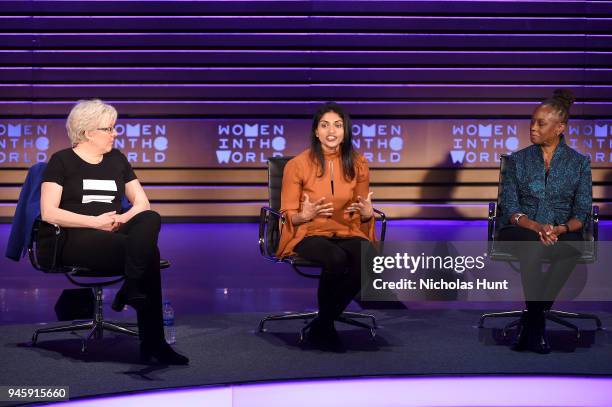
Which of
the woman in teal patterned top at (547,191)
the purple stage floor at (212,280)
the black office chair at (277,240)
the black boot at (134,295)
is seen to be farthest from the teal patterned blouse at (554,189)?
the black boot at (134,295)

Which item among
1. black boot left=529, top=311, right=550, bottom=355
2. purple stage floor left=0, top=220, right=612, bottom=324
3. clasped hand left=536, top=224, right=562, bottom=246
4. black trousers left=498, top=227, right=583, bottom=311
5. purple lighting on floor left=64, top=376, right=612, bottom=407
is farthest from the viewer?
purple stage floor left=0, top=220, right=612, bottom=324

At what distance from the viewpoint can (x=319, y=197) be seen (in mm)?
3969

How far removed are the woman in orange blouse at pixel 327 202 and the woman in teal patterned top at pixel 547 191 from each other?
0.69m

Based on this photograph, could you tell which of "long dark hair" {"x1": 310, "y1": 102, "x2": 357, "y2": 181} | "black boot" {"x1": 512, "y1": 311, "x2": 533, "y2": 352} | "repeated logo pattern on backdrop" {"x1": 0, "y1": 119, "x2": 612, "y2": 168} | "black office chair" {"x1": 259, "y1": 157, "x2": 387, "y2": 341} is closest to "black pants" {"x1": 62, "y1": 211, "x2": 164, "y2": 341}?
"black office chair" {"x1": 259, "y1": 157, "x2": 387, "y2": 341}

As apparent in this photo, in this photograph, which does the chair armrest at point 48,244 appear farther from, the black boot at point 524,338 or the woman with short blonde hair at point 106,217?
the black boot at point 524,338

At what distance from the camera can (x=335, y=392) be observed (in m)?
3.05

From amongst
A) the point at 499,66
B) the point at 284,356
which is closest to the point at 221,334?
the point at 284,356

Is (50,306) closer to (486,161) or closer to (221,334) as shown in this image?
(221,334)

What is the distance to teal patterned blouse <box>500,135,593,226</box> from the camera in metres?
3.96

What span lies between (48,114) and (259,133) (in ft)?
7.48

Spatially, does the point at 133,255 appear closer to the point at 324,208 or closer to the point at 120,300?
the point at 120,300

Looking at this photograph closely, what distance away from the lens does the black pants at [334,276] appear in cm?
365

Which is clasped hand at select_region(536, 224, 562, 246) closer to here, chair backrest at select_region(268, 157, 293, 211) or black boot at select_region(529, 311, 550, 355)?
black boot at select_region(529, 311, 550, 355)

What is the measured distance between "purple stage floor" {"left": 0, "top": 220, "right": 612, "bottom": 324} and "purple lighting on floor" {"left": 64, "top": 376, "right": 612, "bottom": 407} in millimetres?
1584
